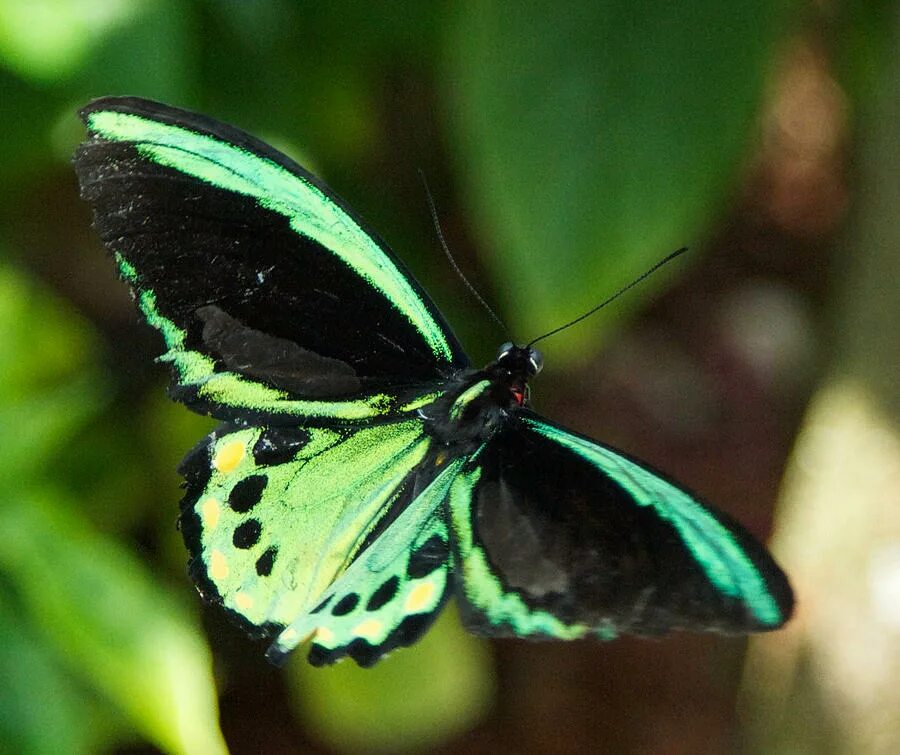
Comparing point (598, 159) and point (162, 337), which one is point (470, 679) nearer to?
point (598, 159)

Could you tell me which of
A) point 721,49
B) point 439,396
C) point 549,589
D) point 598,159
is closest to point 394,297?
point 439,396

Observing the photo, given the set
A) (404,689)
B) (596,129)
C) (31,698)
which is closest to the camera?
(31,698)

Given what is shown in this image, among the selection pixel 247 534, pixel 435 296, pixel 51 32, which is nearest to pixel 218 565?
pixel 247 534

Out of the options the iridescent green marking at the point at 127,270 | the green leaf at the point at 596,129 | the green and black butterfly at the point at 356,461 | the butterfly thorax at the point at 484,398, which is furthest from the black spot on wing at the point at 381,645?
the green leaf at the point at 596,129

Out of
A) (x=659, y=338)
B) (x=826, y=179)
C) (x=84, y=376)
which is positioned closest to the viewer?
(x=84, y=376)

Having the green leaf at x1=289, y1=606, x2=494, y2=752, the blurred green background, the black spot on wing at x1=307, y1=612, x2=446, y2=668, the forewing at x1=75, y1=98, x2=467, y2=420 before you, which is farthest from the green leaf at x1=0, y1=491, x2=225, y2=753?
the green leaf at x1=289, y1=606, x2=494, y2=752

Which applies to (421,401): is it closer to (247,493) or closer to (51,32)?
(247,493)

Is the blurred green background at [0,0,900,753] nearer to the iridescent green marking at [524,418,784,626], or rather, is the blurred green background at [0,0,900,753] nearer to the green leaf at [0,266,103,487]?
the green leaf at [0,266,103,487]
